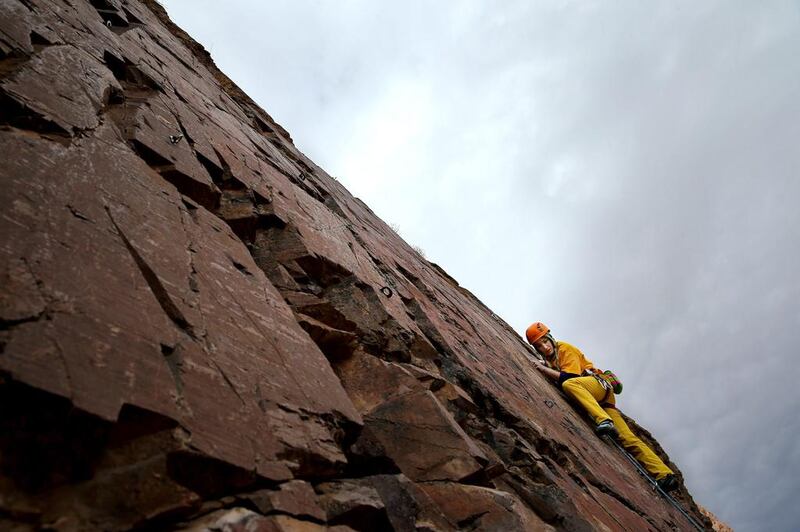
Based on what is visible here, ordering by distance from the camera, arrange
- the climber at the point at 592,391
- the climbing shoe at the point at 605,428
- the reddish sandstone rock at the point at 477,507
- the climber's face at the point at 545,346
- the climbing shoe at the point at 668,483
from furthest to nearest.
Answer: the climber's face at the point at 545,346 → the climber at the point at 592,391 → the climbing shoe at the point at 605,428 → the climbing shoe at the point at 668,483 → the reddish sandstone rock at the point at 477,507

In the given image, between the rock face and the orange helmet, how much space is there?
20.4 feet

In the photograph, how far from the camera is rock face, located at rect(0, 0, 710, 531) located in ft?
8.22

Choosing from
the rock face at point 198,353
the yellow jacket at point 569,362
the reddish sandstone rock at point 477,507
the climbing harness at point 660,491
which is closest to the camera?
the rock face at point 198,353

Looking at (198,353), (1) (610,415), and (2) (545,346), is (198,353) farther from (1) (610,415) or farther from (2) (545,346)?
(2) (545,346)

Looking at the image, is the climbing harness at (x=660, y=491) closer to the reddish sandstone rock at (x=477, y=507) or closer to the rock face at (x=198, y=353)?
the rock face at (x=198, y=353)

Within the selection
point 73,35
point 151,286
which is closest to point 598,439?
point 151,286

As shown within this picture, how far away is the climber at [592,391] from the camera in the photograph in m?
10.8

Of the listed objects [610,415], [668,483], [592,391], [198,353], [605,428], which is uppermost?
[592,391]

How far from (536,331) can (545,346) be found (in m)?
0.58

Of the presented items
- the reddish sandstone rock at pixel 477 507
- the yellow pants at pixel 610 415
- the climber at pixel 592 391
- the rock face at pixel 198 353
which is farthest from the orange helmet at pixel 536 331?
the reddish sandstone rock at pixel 477 507

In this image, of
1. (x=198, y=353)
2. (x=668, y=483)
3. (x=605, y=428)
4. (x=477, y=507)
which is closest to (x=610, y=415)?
(x=605, y=428)

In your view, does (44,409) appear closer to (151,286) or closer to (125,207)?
(151,286)

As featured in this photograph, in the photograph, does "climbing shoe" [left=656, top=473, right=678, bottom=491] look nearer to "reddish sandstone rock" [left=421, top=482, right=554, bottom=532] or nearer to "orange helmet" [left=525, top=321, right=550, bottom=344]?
"orange helmet" [left=525, top=321, right=550, bottom=344]

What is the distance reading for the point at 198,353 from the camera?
132 inches
